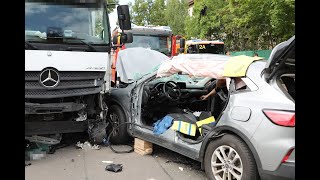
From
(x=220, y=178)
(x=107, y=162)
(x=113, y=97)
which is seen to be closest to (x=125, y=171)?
(x=107, y=162)

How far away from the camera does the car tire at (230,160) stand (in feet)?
12.8

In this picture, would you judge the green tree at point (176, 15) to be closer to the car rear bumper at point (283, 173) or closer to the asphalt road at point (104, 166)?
the asphalt road at point (104, 166)

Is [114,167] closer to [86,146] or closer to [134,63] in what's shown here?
[86,146]

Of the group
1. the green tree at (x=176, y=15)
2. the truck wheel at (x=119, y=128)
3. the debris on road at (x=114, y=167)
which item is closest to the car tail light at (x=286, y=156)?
the debris on road at (x=114, y=167)

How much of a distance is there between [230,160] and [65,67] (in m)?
3.17

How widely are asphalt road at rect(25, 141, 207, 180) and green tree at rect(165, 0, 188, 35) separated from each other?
38884mm

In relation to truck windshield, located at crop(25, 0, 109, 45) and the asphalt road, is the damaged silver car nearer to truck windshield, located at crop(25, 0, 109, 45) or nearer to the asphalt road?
the asphalt road

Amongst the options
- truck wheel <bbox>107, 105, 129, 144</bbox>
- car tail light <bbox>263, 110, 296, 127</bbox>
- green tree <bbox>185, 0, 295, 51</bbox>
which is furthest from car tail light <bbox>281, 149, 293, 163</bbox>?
green tree <bbox>185, 0, 295, 51</bbox>

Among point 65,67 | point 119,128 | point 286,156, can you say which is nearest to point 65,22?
point 65,67

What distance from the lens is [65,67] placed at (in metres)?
5.81

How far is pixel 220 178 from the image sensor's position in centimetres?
432

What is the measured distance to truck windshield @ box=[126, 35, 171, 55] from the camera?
13773 millimetres

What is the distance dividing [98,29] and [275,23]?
15.2 meters
